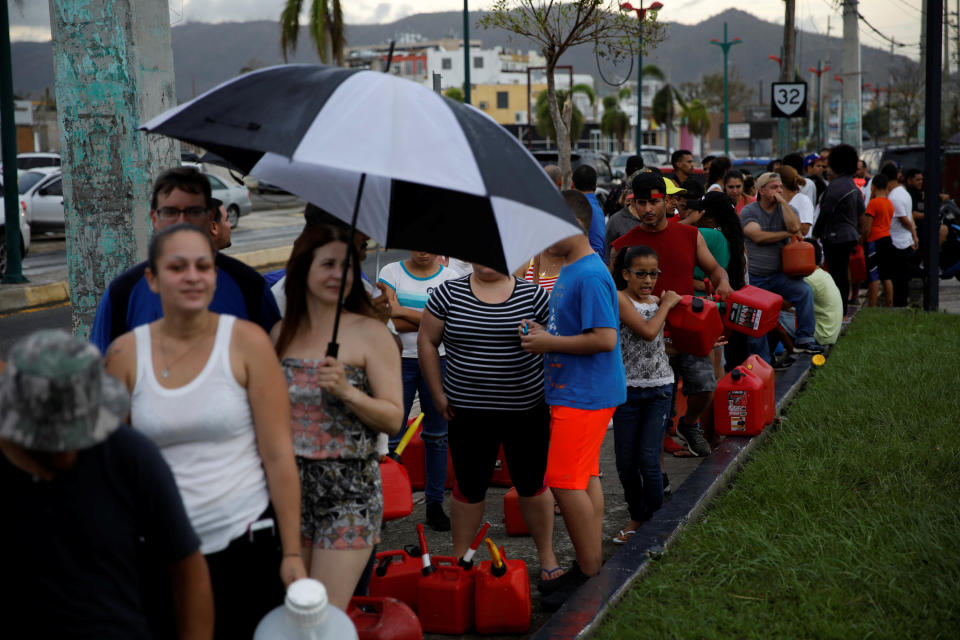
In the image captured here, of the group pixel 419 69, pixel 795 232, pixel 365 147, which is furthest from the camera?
pixel 419 69

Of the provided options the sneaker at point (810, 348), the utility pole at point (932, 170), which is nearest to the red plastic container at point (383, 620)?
the sneaker at point (810, 348)

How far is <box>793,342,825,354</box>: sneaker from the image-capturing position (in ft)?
32.2

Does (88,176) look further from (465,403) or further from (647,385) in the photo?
(647,385)

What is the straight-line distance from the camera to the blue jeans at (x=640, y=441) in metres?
5.51

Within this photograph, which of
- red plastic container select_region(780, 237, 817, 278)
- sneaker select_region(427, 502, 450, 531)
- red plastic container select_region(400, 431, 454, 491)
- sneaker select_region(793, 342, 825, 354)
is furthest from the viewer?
sneaker select_region(793, 342, 825, 354)

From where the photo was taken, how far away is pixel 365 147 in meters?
3.01

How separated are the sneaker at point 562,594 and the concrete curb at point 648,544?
129 mm

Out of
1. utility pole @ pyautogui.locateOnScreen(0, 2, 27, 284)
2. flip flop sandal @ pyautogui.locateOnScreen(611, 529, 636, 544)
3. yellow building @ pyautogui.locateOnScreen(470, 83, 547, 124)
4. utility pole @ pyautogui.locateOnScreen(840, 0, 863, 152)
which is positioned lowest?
flip flop sandal @ pyautogui.locateOnScreen(611, 529, 636, 544)

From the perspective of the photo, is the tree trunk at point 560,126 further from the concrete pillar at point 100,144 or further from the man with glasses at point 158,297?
the man with glasses at point 158,297

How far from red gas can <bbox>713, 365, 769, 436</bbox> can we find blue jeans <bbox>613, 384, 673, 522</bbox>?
58.3 inches

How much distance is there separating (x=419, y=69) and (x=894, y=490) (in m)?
138

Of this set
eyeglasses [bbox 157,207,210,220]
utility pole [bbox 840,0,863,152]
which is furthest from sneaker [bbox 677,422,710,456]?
utility pole [bbox 840,0,863,152]

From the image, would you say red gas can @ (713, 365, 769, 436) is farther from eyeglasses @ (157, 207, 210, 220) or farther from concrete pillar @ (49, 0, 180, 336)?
eyeglasses @ (157, 207, 210, 220)

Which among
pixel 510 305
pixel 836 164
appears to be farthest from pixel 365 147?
pixel 836 164
